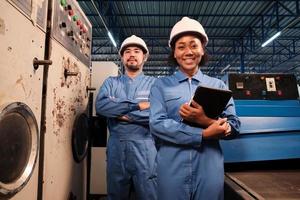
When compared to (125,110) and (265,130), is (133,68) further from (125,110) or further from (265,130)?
(265,130)

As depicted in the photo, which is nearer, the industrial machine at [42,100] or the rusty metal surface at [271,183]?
the industrial machine at [42,100]

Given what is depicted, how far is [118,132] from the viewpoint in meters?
2.02

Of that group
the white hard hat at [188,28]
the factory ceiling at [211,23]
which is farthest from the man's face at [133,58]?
the factory ceiling at [211,23]

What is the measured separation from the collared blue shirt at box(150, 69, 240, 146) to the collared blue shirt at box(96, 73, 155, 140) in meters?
0.52

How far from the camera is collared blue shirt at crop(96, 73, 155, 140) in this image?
1.99 m

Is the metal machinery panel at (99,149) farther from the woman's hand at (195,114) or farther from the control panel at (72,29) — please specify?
the woman's hand at (195,114)

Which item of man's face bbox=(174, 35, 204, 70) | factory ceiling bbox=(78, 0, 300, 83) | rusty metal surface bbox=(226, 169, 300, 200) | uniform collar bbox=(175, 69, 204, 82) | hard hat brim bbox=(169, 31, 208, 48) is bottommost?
rusty metal surface bbox=(226, 169, 300, 200)

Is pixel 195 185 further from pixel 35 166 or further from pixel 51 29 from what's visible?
pixel 51 29

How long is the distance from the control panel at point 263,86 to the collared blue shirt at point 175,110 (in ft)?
3.14

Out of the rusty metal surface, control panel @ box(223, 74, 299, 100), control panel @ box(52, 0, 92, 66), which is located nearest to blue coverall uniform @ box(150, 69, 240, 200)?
the rusty metal surface

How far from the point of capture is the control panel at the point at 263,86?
2393 millimetres

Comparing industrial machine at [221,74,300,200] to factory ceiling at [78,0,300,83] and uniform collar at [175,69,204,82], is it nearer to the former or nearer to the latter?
uniform collar at [175,69,204,82]

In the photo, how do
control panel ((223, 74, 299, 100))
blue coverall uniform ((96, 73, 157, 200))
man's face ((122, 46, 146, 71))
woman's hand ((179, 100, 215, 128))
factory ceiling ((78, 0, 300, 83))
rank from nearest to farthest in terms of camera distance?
woman's hand ((179, 100, 215, 128)) → blue coverall uniform ((96, 73, 157, 200)) → man's face ((122, 46, 146, 71)) → control panel ((223, 74, 299, 100)) → factory ceiling ((78, 0, 300, 83))

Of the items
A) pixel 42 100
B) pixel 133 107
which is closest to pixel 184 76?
pixel 133 107
